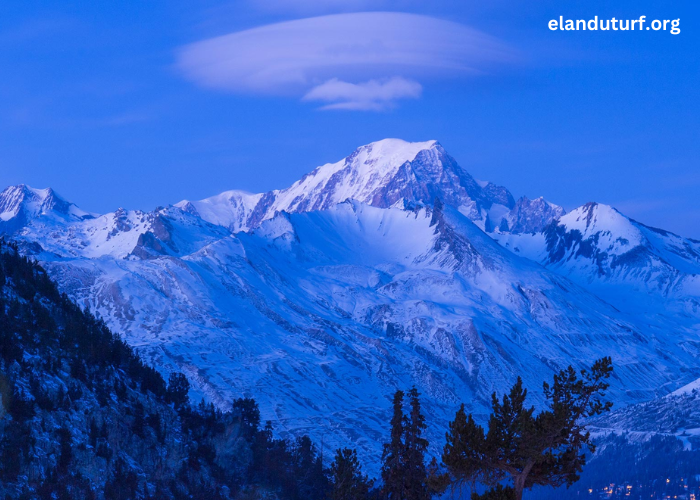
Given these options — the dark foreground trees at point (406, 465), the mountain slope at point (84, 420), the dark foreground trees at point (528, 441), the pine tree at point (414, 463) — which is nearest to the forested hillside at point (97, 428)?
the mountain slope at point (84, 420)

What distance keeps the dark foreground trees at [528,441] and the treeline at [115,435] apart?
20.9ft

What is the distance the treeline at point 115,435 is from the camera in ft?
371

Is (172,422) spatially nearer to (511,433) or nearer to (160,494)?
(160,494)

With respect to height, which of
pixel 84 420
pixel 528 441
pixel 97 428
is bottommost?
pixel 528 441

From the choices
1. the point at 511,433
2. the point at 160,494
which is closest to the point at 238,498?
the point at 160,494

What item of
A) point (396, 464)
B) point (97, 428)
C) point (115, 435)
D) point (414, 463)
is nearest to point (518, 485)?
point (414, 463)

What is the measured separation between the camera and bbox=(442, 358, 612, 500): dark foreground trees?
74.4 m

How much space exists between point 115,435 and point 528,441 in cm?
8280

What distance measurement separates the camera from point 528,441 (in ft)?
244

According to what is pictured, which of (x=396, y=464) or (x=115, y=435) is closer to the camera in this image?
(x=396, y=464)

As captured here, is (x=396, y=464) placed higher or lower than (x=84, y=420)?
lower

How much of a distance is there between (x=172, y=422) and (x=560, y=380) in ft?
308

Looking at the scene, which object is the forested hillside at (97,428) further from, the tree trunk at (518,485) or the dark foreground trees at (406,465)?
the tree trunk at (518,485)

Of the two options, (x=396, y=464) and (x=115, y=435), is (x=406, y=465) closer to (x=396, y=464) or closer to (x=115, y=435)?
(x=396, y=464)
